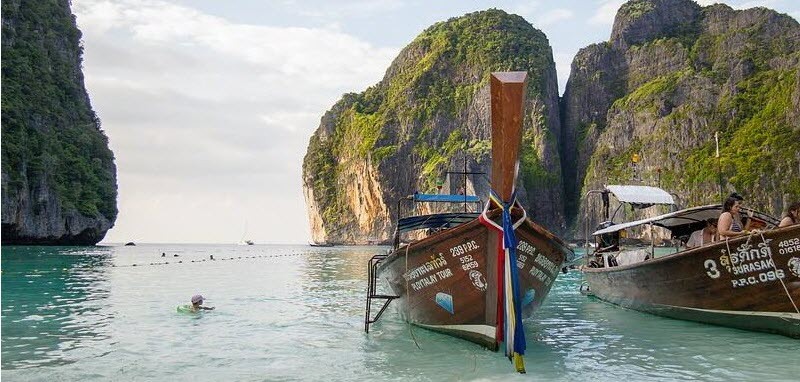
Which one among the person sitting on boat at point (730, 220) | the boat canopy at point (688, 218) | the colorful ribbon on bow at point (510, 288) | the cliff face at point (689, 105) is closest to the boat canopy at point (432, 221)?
the boat canopy at point (688, 218)

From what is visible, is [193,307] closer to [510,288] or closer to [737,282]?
[510,288]

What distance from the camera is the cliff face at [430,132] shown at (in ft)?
344

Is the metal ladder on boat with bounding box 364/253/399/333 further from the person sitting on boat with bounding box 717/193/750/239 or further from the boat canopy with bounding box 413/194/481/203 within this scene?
the person sitting on boat with bounding box 717/193/750/239

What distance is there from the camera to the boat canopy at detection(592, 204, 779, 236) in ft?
42.5

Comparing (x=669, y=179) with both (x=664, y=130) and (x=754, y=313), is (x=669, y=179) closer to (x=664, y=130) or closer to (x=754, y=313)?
(x=664, y=130)

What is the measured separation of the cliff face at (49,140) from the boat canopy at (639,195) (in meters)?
56.5

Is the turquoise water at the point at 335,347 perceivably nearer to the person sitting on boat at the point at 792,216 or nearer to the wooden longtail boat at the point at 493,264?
the wooden longtail boat at the point at 493,264

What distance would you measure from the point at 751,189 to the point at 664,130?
58.2ft

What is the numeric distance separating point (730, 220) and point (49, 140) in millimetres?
72329

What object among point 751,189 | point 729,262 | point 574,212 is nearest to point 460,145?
point 574,212

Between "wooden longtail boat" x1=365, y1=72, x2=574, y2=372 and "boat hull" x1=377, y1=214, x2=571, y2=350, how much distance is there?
0.6 inches

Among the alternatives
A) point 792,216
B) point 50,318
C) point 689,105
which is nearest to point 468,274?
point 792,216

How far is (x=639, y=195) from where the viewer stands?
17.0 m

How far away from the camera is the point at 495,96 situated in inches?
289
